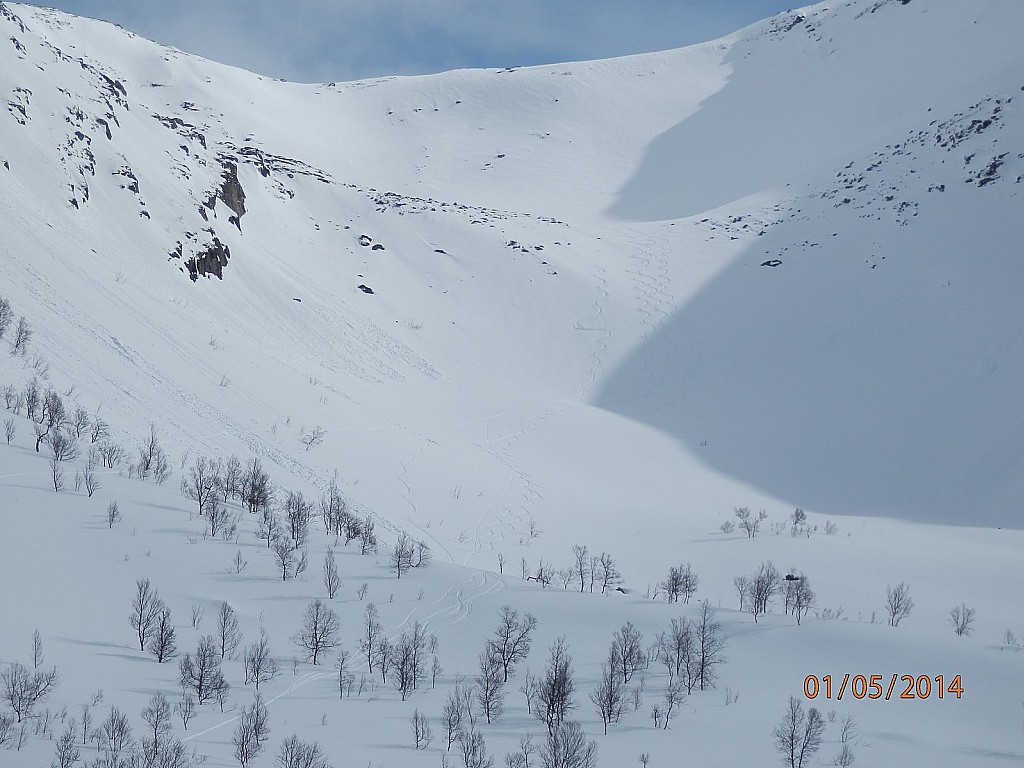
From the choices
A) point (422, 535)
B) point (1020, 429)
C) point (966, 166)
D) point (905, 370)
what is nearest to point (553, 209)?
point (966, 166)

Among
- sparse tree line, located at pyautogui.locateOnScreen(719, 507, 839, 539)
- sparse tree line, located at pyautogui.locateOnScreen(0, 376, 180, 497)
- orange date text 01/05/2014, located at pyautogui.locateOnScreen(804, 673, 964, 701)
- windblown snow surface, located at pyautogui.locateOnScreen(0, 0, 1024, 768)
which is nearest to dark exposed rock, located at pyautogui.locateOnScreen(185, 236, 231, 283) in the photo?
windblown snow surface, located at pyautogui.locateOnScreen(0, 0, 1024, 768)

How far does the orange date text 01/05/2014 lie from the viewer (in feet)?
39.1

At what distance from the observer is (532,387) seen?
140ft

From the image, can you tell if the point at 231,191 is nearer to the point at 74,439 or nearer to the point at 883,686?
the point at 74,439

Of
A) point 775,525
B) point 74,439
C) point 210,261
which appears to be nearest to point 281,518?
point 74,439

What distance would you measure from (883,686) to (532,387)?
3113cm

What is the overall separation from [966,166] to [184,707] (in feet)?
179

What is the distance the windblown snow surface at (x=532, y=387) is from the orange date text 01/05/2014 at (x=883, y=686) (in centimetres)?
16

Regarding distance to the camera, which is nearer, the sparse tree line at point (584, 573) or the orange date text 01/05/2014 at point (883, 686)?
the orange date text 01/05/2014 at point (883, 686)

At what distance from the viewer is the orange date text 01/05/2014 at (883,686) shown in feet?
39.1

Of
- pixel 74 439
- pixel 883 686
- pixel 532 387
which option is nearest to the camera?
pixel 883 686

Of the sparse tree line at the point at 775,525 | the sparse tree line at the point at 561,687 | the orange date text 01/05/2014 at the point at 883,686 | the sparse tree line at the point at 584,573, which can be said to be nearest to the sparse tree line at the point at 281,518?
the sparse tree line at the point at 584,573

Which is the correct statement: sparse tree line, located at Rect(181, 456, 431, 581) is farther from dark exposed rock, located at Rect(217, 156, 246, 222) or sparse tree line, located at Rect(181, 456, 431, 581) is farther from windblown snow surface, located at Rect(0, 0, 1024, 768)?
dark exposed rock, located at Rect(217, 156, 246, 222)

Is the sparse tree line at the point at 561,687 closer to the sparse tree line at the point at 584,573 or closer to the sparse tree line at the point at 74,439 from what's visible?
the sparse tree line at the point at 584,573
